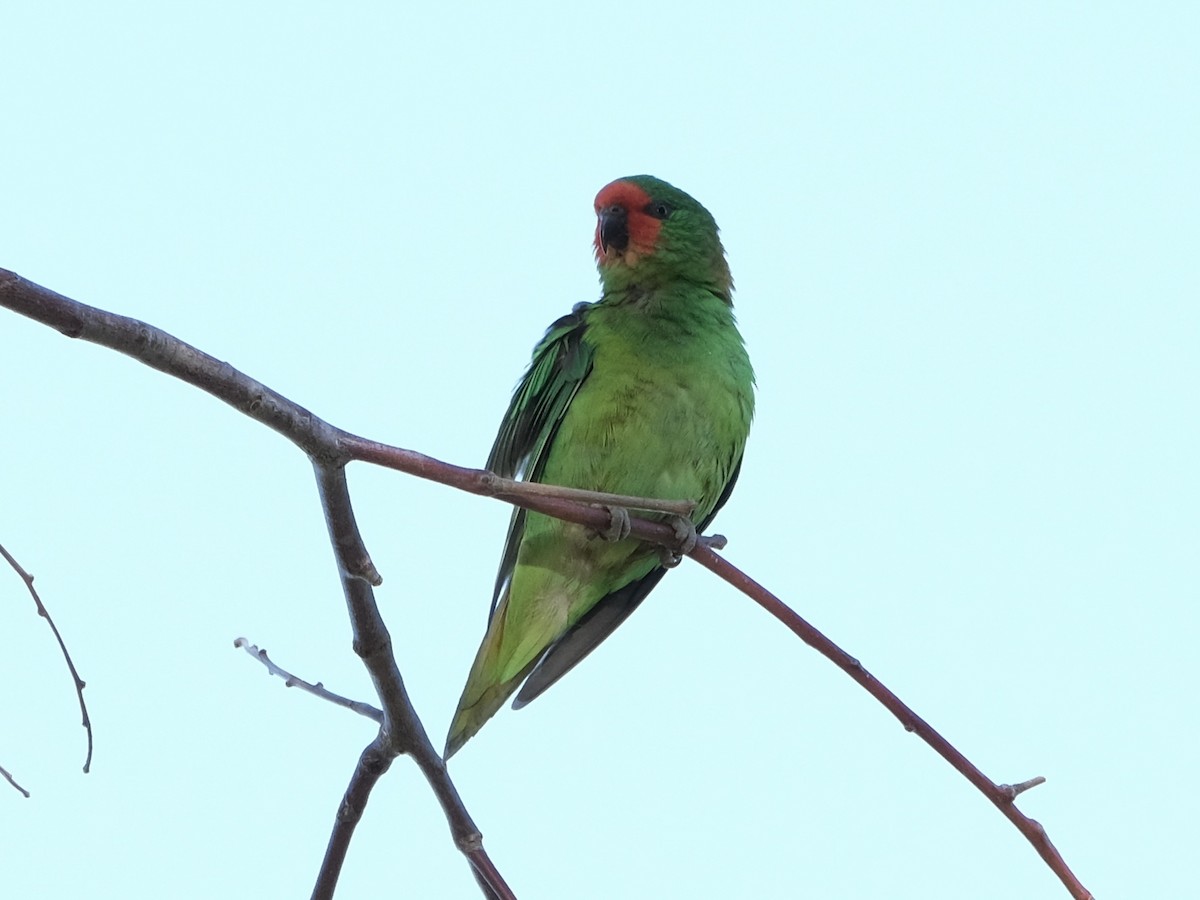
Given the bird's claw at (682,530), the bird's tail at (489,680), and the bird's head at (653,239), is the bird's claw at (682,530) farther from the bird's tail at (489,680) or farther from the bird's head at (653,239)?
the bird's head at (653,239)

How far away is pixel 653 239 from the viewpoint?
4191 millimetres

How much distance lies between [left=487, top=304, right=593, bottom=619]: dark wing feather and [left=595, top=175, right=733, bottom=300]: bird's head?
240 mm

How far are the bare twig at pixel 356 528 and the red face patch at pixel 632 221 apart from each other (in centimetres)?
158

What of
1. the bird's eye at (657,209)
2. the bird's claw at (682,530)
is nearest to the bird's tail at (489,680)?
the bird's claw at (682,530)

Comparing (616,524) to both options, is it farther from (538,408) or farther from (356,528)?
(538,408)

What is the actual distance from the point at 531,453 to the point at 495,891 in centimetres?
178

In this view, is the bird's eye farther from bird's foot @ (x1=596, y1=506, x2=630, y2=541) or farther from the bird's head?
bird's foot @ (x1=596, y1=506, x2=630, y2=541)

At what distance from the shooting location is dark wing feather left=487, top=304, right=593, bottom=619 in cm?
385

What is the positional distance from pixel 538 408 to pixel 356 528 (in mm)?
1832

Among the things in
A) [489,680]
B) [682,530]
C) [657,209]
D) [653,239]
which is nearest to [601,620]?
[489,680]

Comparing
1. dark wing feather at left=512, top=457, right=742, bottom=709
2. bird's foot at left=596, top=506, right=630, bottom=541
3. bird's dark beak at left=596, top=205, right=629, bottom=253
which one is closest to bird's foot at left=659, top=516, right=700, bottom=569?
bird's foot at left=596, top=506, right=630, bottom=541

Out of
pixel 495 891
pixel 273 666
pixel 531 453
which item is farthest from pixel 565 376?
pixel 495 891

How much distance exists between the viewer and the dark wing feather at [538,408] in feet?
12.6

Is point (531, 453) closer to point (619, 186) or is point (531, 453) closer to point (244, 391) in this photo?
point (619, 186)
